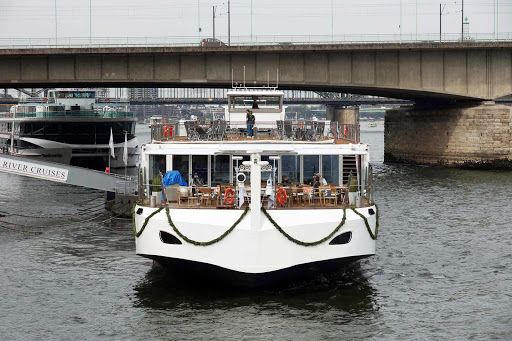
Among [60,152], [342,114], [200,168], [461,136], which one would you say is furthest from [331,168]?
[342,114]

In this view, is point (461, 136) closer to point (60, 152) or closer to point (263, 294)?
point (60, 152)

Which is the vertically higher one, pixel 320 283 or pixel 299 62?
pixel 299 62

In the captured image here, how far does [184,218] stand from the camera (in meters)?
22.1

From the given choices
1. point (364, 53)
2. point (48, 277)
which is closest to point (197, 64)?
point (364, 53)

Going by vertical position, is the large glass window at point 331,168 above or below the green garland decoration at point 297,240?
above

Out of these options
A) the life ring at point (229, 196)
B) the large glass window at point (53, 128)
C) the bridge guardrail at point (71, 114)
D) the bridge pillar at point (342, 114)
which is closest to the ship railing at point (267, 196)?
the life ring at point (229, 196)

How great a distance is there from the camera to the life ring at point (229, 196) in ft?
75.5

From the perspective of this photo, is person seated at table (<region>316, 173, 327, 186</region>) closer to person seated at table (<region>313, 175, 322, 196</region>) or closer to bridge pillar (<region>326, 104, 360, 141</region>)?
person seated at table (<region>313, 175, 322, 196</region>)

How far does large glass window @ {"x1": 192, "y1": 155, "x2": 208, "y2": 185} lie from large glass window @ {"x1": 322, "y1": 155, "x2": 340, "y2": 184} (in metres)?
3.70

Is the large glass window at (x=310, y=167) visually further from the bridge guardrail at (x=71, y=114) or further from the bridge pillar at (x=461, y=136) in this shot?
the bridge guardrail at (x=71, y=114)

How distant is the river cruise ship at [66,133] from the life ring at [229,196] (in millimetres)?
50511

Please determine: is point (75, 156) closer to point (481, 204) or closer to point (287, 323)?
point (481, 204)

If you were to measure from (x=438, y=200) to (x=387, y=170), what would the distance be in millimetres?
22703

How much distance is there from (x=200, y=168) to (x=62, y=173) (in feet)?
50.4
